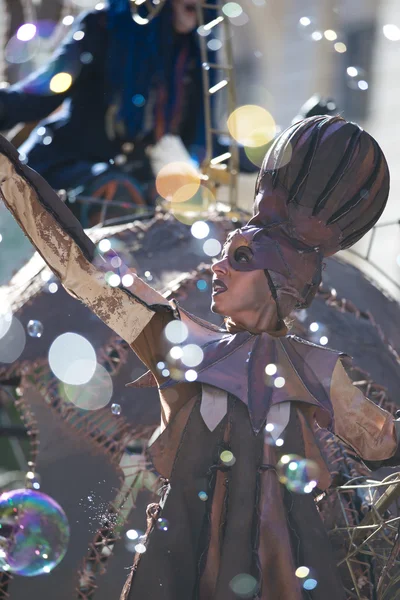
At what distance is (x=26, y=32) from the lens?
7520 millimetres

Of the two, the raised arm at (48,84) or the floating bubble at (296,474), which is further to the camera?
the raised arm at (48,84)

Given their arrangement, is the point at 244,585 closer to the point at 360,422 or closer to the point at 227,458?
the point at 227,458

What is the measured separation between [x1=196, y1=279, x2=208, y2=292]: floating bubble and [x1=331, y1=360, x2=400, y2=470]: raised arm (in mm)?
960

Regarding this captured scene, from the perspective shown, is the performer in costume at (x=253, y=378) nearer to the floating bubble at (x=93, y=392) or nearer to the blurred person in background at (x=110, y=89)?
the floating bubble at (x=93, y=392)

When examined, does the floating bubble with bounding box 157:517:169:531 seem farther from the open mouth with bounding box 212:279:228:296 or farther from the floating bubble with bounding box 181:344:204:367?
the open mouth with bounding box 212:279:228:296

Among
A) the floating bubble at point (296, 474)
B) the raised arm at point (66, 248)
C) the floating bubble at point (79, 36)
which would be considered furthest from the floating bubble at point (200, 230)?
the floating bubble at point (79, 36)

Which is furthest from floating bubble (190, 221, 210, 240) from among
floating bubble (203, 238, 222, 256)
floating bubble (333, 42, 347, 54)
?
floating bubble (333, 42, 347, 54)

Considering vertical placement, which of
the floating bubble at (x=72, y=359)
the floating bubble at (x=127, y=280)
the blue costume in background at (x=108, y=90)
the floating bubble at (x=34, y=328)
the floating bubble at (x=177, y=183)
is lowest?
the floating bubble at (x=72, y=359)

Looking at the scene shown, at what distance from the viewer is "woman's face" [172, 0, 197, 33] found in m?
5.31

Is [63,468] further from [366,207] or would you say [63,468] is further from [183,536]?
[366,207]

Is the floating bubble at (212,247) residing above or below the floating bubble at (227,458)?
above

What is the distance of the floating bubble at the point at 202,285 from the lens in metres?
3.59

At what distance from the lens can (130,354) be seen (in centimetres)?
344

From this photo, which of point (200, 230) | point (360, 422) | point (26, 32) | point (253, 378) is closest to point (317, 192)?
point (253, 378)
